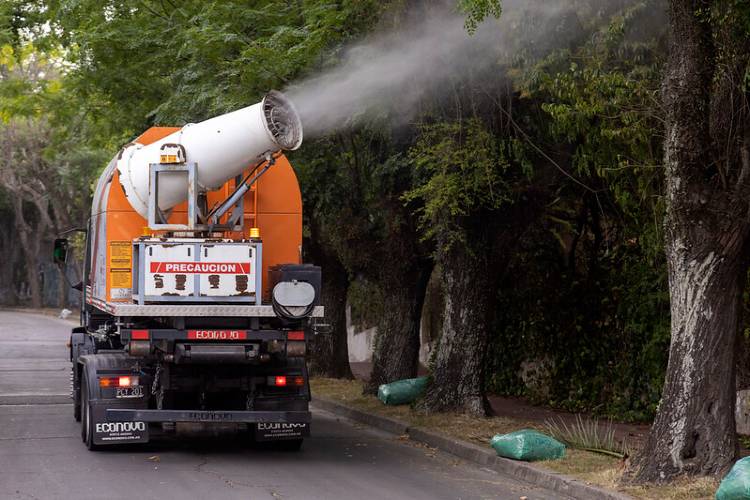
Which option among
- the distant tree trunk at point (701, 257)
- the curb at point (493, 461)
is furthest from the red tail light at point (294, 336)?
the distant tree trunk at point (701, 257)

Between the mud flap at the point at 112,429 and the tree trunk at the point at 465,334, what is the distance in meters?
4.55

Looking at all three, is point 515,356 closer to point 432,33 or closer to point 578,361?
point 578,361

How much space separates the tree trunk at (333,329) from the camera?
21406 millimetres

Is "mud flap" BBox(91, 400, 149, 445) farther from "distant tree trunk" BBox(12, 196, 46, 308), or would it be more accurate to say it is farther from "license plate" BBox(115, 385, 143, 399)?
"distant tree trunk" BBox(12, 196, 46, 308)

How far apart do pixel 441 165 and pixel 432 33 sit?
5.17 ft

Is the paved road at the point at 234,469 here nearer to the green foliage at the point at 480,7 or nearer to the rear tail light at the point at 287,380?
the rear tail light at the point at 287,380

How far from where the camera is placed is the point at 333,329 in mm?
21344

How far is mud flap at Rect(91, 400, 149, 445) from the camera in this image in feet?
37.3

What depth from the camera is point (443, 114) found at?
13641 mm

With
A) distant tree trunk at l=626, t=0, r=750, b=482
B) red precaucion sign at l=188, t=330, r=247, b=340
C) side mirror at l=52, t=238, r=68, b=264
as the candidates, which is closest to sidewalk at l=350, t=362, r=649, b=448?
distant tree trunk at l=626, t=0, r=750, b=482

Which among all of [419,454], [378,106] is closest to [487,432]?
[419,454]

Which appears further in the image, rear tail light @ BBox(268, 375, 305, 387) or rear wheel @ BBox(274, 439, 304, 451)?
rear wheel @ BBox(274, 439, 304, 451)

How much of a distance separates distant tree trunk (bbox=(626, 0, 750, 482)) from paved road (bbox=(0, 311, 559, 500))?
1.26 meters

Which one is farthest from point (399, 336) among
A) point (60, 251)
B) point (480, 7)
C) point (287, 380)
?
point (480, 7)
